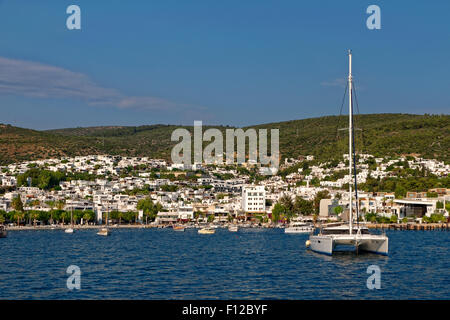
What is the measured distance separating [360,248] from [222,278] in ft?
47.7

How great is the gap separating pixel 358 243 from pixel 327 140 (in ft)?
406

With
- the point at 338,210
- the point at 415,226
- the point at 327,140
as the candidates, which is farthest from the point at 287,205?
the point at 327,140

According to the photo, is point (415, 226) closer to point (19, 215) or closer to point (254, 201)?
point (254, 201)

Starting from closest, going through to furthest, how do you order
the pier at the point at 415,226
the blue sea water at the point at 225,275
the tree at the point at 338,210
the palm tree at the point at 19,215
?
the blue sea water at the point at 225,275, the pier at the point at 415,226, the palm tree at the point at 19,215, the tree at the point at 338,210

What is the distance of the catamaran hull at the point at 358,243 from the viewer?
38219mm

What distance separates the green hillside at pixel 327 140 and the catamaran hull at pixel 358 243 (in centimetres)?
9189

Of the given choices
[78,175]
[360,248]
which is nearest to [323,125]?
[78,175]

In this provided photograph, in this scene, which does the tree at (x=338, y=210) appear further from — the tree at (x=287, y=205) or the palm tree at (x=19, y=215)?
the palm tree at (x=19, y=215)

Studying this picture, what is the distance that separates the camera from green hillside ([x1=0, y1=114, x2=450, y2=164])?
150m

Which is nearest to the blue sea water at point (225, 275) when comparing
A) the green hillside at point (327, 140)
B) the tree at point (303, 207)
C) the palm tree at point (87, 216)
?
the palm tree at point (87, 216)

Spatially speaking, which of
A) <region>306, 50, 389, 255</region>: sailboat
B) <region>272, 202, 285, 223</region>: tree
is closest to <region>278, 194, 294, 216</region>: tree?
<region>272, 202, 285, 223</region>: tree

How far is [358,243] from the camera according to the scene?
38.3 m

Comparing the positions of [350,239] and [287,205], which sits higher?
[287,205]

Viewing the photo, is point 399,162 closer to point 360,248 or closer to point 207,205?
point 207,205
